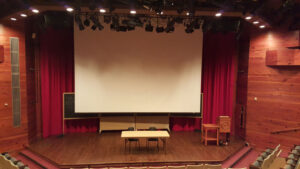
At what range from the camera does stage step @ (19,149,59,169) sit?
5.71 meters

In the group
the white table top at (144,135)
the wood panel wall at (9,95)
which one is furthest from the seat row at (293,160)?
the wood panel wall at (9,95)

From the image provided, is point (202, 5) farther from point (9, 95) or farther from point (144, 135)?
point (9, 95)

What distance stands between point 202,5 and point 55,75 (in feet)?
18.3

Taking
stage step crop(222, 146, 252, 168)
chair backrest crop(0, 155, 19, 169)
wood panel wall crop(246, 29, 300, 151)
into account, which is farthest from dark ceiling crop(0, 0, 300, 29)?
stage step crop(222, 146, 252, 168)

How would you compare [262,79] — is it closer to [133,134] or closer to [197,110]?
[197,110]

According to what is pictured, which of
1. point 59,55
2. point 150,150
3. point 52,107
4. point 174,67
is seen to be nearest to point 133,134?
point 150,150

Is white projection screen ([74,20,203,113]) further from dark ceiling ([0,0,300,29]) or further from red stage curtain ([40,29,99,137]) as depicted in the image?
dark ceiling ([0,0,300,29])

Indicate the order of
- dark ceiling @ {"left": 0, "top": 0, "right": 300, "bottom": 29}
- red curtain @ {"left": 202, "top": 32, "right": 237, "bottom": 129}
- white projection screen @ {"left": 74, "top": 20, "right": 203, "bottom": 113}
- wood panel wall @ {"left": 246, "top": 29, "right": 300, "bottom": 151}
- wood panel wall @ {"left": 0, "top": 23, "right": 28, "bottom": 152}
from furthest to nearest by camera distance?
1. red curtain @ {"left": 202, "top": 32, "right": 237, "bottom": 129}
2. white projection screen @ {"left": 74, "top": 20, "right": 203, "bottom": 113}
3. wood panel wall @ {"left": 246, "top": 29, "right": 300, "bottom": 151}
4. wood panel wall @ {"left": 0, "top": 23, "right": 28, "bottom": 152}
5. dark ceiling @ {"left": 0, "top": 0, "right": 300, "bottom": 29}

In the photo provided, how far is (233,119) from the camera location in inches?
322

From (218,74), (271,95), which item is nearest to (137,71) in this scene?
(218,74)

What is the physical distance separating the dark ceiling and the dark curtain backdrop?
170cm

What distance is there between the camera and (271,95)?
6.83m

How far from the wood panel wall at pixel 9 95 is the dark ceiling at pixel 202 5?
629 millimetres

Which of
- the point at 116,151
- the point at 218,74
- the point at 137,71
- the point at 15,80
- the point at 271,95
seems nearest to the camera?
the point at 116,151
